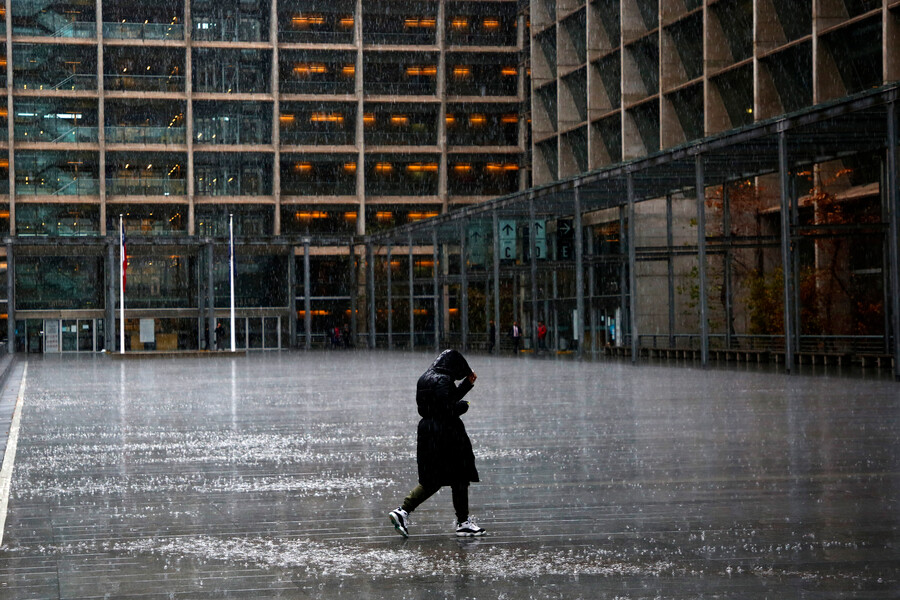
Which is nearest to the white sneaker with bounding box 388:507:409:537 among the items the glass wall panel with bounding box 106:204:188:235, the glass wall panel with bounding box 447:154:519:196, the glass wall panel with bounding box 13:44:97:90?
the glass wall panel with bounding box 106:204:188:235

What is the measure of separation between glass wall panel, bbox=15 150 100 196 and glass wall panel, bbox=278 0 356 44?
13062 mm

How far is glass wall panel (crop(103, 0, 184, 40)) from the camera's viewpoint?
6662 cm

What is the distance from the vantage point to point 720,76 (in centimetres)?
4356

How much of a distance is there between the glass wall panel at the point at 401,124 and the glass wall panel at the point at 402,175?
36.5 inches

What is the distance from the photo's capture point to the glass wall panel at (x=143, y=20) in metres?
66.6

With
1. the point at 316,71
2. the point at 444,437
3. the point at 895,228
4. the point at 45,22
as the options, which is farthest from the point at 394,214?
the point at 444,437

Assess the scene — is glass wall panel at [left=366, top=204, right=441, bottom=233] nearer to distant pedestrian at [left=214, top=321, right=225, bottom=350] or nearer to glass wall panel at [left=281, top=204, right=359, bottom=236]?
glass wall panel at [left=281, top=204, right=359, bottom=236]

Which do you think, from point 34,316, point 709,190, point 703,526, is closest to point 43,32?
point 34,316

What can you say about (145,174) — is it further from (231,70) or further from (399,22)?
(399,22)

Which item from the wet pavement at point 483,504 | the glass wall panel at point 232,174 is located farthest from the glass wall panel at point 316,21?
the wet pavement at point 483,504

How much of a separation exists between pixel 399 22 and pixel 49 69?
20.0 metres

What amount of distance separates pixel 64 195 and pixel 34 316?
6.89 m

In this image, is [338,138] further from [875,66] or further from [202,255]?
[875,66]

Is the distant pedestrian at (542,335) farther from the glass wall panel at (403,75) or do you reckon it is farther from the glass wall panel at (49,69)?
the glass wall panel at (49,69)
